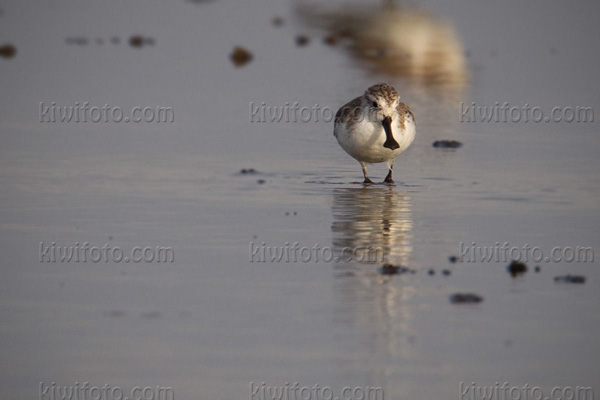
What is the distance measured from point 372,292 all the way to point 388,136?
483 centimetres

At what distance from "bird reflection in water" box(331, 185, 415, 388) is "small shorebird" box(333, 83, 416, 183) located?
0.91 metres

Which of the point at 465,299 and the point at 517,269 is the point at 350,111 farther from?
the point at 465,299

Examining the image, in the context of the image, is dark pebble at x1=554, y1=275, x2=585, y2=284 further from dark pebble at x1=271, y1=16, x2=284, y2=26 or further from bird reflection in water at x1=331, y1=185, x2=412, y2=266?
dark pebble at x1=271, y1=16, x2=284, y2=26

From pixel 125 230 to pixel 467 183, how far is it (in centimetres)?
435

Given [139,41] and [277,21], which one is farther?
[277,21]

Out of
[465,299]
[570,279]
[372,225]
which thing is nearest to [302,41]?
[372,225]

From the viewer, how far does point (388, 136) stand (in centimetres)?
1381

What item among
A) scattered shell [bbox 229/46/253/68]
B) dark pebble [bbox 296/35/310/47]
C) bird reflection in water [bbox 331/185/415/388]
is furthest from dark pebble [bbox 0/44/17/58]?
bird reflection in water [bbox 331/185/415/388]

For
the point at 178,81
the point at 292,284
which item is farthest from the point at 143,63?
the point at 292,284

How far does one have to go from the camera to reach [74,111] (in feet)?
61.7

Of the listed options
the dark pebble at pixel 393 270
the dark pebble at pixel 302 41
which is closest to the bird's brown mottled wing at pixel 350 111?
the dark pebble at pixel 393 270

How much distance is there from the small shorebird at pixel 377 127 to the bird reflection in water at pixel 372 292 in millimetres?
906

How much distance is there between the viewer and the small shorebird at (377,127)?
545 inches

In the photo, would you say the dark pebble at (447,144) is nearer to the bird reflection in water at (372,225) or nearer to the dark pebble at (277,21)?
the bird reflection in water at (372,225)
